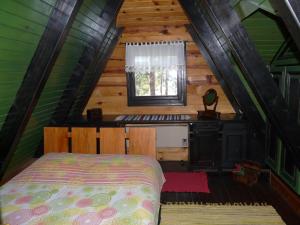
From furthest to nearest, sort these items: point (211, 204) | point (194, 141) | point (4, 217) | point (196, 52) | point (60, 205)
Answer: point (196, 52) → point (194, 141) → point (211, 204) → point (60, 205) → point (4, 217)

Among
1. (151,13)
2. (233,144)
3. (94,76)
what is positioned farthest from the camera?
(94,76)

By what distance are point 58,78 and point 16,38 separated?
1129 millimetres

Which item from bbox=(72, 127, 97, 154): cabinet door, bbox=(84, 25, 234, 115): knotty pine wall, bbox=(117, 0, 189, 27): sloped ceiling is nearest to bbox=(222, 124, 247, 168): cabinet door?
bbox=(84, 25, 234, 115): knotty pine wall

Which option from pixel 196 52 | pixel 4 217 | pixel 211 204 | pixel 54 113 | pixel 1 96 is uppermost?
pixel 196 52

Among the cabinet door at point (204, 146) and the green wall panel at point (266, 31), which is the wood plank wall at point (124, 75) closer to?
the cabinet door at point (204, 146)

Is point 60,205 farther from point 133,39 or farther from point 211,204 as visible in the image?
point 133,39

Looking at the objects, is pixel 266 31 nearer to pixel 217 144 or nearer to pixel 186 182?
pixel 217 144

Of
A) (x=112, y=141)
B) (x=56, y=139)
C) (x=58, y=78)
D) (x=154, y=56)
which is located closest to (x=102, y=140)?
(x=112, y=141)

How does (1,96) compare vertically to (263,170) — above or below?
above

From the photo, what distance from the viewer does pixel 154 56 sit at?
4.14 metres

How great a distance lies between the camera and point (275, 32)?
281 centimetres

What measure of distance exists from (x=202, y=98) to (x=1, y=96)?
2.89m

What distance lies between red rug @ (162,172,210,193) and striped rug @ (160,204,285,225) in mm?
452

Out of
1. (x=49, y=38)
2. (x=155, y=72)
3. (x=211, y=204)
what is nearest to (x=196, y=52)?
(x=155, y=72)
